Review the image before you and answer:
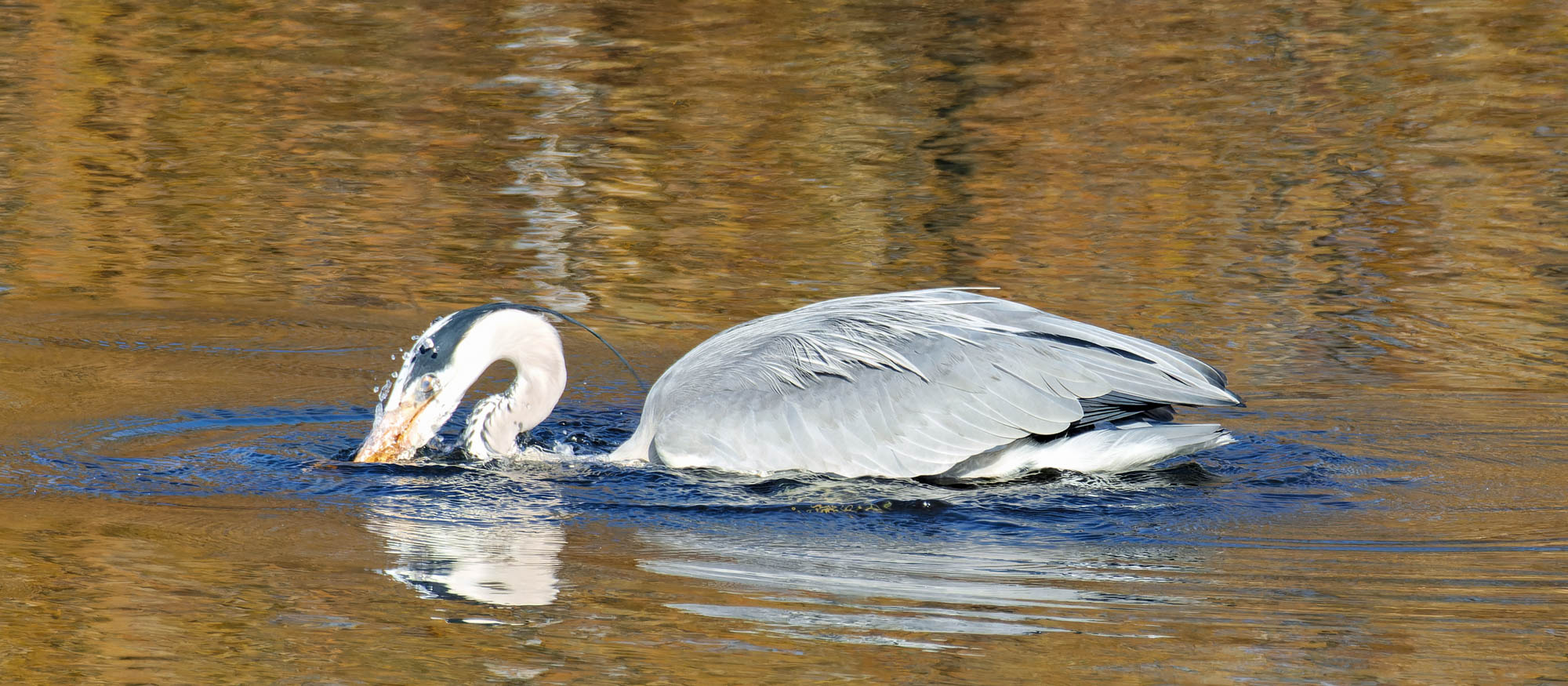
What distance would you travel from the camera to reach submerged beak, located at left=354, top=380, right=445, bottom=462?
7.23 meters

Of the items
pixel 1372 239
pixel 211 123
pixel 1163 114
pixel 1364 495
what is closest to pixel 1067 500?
pixel 1364 495

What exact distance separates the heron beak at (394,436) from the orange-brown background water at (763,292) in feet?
0.51

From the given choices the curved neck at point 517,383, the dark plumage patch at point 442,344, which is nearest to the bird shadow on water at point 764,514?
the curved neck at point 517,383

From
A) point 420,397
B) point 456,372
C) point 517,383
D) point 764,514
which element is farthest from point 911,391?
point 420,397

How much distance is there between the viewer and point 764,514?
656 centimetres

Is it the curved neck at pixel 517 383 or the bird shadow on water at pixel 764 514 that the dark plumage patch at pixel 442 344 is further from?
the bird shadow on water at pixel 764 514

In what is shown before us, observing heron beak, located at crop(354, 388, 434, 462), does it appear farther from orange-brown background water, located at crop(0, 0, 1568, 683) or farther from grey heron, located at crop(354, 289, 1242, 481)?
orange-brown background water, located at crop(0, 0, 1568, 683)

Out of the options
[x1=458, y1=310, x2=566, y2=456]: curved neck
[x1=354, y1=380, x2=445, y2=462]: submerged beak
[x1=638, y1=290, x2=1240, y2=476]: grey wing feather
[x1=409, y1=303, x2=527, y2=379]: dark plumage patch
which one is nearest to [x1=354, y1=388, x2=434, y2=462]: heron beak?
[x1=354, y1=380, x2=445, y2=462]: submerged beak

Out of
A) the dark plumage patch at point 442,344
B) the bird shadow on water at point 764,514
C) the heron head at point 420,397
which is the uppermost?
the dark plumage patch at point 442,344

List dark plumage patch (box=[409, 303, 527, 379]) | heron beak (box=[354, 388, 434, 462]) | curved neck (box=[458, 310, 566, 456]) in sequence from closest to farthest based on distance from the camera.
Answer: heron beak (box=[354, 388, 434, 462])
dark plumage patch (box=[409, 303, 527, 379])
curved neck (box=[458, 310, 566, 456])

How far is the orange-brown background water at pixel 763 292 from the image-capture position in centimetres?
516

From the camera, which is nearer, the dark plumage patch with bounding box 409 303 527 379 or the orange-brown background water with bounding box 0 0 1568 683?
the orange-brown background water with bounding box 0 0 1568 683

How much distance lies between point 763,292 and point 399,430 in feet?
10.0

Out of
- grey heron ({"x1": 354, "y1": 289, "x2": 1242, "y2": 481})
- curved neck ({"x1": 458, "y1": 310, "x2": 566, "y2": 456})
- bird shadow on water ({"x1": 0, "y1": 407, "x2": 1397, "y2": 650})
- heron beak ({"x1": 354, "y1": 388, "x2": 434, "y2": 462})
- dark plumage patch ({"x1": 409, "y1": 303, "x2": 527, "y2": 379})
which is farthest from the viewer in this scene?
curved neck ({"x1": 458, "y1": 310, "x2": 566, "y2": 456})
